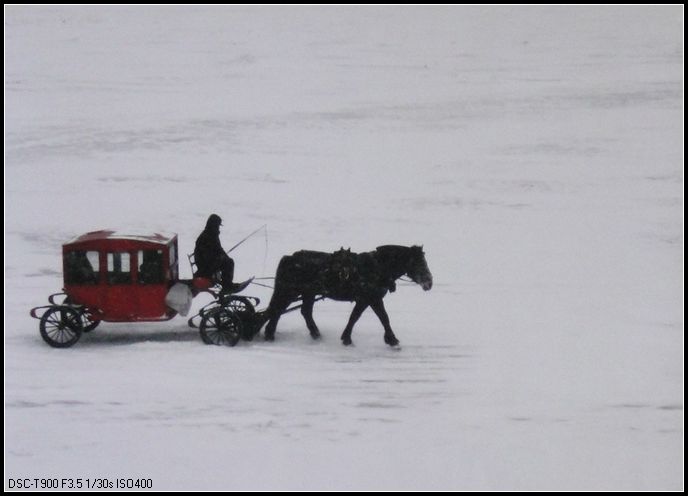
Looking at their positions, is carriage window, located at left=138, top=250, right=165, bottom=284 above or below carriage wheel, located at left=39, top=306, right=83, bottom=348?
above

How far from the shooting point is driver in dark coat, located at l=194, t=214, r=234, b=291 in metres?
8.65

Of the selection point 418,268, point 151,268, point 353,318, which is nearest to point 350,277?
point 353,318

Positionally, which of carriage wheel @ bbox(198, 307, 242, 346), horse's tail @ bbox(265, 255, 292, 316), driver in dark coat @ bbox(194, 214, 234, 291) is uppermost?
driver in dark coat @ bbox(194, 214, 234, 291)

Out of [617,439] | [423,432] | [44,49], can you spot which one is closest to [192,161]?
[44,49]

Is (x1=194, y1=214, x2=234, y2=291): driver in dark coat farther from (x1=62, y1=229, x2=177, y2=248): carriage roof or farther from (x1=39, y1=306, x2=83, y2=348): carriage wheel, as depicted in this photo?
A: (x1=39, y1=306, x2=83, y2=348): carriage wheel

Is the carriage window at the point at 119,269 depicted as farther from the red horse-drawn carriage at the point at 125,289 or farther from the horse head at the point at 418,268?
the horse head at the point at 418,268

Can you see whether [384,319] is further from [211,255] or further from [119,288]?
[119,288]

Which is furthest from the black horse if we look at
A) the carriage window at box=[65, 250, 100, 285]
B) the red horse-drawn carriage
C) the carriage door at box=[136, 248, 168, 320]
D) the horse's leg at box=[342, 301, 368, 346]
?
the carriage window at box=[65, 250, 100, 285]

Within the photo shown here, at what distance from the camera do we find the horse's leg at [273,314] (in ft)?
28.7

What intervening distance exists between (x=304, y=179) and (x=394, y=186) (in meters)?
0.95

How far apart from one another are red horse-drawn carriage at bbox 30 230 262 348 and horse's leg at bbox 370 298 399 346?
42.5 inches

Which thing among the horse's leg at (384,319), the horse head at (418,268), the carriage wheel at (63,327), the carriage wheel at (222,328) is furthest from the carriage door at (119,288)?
the horse head at (418,268)

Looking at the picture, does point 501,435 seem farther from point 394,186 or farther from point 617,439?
point 394,186

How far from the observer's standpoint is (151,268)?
8453 mm
